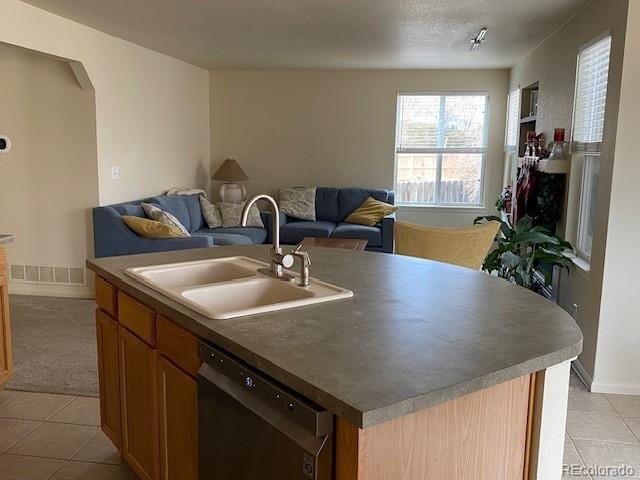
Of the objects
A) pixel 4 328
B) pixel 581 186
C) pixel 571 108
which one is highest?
pixel 571 108

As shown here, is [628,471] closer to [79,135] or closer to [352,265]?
[352,265]

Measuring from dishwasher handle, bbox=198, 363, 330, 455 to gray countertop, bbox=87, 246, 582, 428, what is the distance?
0.09 meters

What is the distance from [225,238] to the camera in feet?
19.3

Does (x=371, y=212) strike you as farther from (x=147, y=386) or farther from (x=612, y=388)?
(x=147, y=386)

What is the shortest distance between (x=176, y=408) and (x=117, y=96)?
422cm

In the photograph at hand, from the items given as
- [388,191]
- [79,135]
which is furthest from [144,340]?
[388,191]

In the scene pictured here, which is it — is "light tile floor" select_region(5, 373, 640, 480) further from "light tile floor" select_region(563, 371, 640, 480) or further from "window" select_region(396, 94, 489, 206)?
"window" select_region(396, 94, 489, 206)

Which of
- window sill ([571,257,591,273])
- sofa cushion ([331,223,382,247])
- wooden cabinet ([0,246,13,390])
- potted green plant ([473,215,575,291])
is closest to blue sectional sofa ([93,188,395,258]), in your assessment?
sofa cushion ([331,223,382,247])

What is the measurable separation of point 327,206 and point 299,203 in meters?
0.35

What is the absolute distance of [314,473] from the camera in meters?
1.29

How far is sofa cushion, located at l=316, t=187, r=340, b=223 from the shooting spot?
23.9ft

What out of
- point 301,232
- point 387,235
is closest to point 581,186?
point 387,235

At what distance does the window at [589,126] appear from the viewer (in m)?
3.66

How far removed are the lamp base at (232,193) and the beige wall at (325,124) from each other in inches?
21.7
